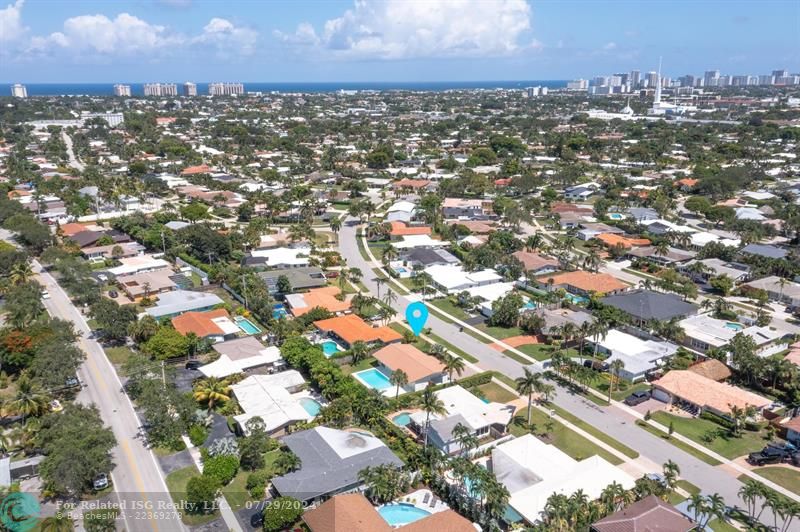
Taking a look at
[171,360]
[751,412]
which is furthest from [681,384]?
[171,360]

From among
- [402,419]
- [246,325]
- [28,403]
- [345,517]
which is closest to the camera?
[345,517]

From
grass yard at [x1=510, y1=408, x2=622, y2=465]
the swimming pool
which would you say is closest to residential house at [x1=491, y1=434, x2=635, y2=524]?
grass yard at [x1=510, y1=408, x2=622, y2=465]

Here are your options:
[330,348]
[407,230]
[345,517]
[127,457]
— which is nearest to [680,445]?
[345,517]

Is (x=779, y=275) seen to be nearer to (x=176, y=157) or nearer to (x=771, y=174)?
(x=771, y=174)

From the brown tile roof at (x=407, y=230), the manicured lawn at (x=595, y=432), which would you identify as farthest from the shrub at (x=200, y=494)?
the brown tile roof at (x=407, y=230)

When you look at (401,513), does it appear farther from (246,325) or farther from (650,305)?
(650,305)

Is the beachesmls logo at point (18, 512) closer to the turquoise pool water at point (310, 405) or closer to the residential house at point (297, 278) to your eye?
the turquoise pool water at point (310, 405)

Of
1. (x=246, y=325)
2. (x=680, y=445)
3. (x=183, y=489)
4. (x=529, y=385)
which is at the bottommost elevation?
(x=183, y=489)
